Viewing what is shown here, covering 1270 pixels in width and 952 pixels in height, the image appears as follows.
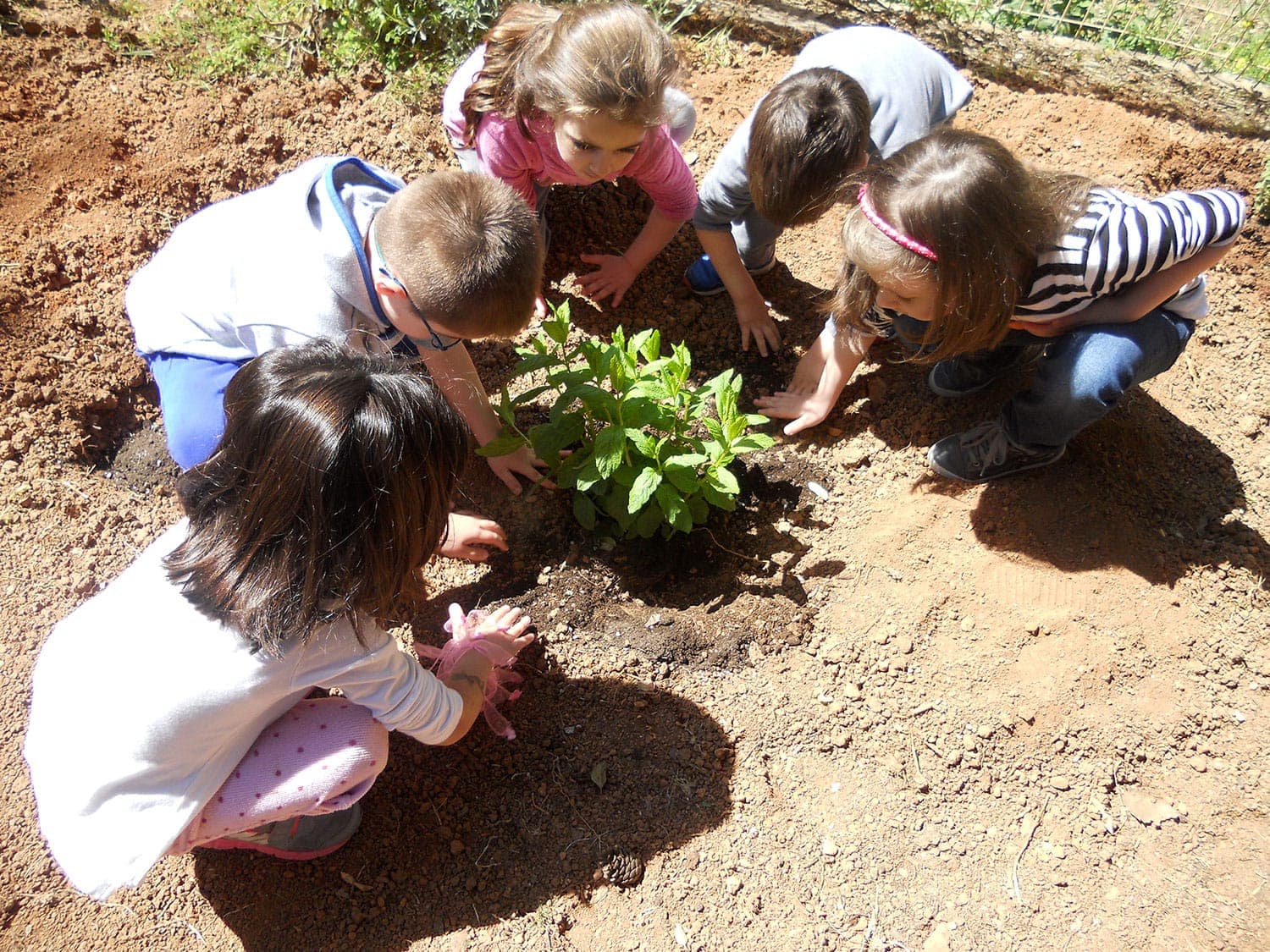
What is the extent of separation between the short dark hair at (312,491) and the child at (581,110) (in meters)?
1.01

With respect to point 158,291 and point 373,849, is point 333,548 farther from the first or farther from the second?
point 158,291

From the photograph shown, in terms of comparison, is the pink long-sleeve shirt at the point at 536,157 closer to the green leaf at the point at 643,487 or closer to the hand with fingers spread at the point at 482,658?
the green leaf at the point at 643,487

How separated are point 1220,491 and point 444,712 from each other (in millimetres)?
2341

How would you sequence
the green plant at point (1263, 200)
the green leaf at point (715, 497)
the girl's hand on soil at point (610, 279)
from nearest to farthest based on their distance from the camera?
the green leaf at point (715, 497), the green plant at point (1263, 200), the girl's hand on soil at point (610, 279)

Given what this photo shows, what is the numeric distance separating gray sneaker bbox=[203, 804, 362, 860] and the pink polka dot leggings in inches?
4.3

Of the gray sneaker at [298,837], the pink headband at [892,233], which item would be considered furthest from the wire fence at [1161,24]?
the gray sneaker at [298,837]

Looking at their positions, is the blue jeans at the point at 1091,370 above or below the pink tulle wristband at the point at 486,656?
above

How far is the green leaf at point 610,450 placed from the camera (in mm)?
2051

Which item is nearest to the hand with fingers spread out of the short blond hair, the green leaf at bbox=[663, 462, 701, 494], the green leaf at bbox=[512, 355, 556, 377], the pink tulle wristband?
the pink tulle wristband

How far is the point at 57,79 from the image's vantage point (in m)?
3.30

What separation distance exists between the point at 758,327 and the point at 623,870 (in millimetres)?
1825

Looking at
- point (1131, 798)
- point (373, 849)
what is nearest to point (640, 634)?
point (373, 849)

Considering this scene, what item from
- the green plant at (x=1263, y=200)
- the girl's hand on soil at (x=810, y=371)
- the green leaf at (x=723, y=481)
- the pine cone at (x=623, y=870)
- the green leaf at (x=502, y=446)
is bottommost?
the pine cone at (x=623, y=870)

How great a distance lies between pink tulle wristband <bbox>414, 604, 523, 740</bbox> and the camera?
2.13 m
